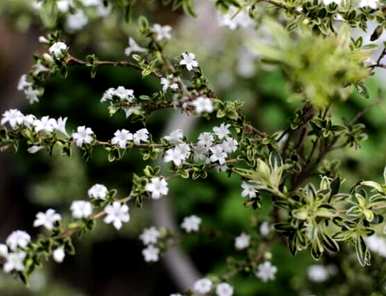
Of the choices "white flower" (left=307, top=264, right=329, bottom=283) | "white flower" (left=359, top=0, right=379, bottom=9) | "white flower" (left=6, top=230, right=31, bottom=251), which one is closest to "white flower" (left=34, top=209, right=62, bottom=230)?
"white flower" (left=6, top=230, right=31, bottom=251)

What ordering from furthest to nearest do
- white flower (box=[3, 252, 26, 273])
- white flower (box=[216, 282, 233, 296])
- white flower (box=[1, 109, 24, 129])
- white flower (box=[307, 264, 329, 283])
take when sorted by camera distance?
white flower (box=[307, 264, 329, 283]), white flower (box=[216, 282, 233, 296]), white flower (box=[1, 109, 24, 129]), white flower (box=[3, 252, 26, 273])

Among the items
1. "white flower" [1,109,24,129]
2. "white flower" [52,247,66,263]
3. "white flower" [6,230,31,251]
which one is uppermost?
"white flower" [1,109,24,129]

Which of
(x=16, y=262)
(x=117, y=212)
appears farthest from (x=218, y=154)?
(x=16, y=262)

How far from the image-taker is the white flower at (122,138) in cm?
82

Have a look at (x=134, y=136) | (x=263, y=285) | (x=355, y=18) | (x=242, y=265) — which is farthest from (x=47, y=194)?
(x=355, y=18)

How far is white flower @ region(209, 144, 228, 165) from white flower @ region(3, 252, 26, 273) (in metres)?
0.23

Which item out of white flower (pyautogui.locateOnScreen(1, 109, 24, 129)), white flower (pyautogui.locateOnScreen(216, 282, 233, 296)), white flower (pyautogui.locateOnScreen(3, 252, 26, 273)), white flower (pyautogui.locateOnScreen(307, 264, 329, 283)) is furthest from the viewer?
white flower (pyautogui.locateOnScreen(307, 264, 329, 283))

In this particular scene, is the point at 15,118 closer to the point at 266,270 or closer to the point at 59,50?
the point at 59,50

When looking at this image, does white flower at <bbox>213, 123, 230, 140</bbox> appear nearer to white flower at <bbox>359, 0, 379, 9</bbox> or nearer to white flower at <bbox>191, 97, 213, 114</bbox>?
white flower at <bbox>191, 97, 213, 114</bbox>

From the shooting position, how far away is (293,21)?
83 centimetres

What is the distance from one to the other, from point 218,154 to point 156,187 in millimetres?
82

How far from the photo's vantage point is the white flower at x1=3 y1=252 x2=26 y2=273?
738 millimetres

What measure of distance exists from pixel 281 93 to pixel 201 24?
0.95 feet

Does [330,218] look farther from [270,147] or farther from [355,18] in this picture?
[355,18]
